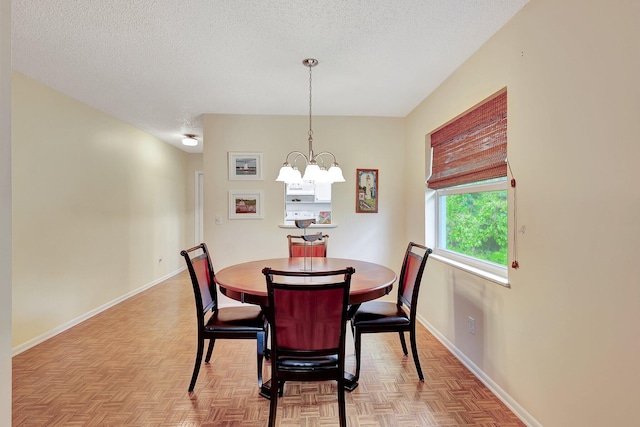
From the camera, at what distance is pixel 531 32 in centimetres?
174

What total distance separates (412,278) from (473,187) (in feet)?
2.98

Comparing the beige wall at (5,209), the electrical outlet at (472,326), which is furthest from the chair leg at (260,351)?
the electrical outlet at (472,326)

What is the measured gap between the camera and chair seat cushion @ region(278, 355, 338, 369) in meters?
1.62

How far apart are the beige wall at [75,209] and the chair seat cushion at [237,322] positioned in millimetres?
1850

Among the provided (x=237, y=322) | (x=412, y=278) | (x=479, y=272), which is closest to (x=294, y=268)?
(x=237, y=322)

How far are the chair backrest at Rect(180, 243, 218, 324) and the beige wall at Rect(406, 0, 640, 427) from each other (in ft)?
6.34

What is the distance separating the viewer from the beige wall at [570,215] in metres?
1.23

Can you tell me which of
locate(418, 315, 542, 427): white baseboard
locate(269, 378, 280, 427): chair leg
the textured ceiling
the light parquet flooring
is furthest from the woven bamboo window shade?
locate(269, 378, 280, 427): chair leg

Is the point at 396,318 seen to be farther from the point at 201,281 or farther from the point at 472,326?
the point at 201,281

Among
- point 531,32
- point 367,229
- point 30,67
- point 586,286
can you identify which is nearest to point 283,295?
point 586,286

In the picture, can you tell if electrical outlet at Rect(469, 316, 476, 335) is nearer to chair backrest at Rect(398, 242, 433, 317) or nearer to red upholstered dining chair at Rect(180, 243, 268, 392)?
chair backrest at Rect(398, 242, 433, 317)

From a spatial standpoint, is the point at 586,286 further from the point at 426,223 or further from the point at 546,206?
the point at 426,223

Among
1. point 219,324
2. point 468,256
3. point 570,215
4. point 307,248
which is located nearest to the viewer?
point 570,215

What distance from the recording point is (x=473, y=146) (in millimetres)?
2418
